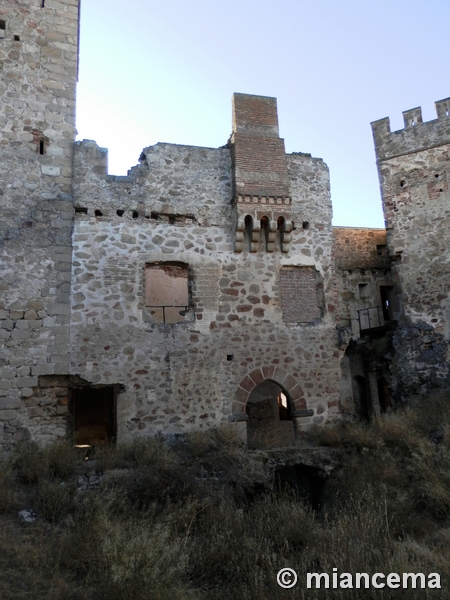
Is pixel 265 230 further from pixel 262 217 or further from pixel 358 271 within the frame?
pixel 358 271

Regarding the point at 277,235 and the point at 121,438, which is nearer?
the point at 121,438

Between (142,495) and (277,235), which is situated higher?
(277,235)

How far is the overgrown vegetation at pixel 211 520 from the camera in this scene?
4703 millimetres

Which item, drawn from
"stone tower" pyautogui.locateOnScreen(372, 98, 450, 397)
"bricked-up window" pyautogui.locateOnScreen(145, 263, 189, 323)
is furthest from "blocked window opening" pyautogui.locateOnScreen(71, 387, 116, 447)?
"stone tower" pyautogui.locateOnScreen(372, 98, 450, 397)

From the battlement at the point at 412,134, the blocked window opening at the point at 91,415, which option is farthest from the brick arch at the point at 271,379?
the battlement at the point at 412,134

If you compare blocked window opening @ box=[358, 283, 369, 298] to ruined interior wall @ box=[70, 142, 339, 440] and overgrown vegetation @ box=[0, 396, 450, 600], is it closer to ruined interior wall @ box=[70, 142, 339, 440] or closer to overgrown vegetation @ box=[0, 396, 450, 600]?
ruined interior wall @ box=[70, 142, 339, 440]

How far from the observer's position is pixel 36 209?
10.0 metres

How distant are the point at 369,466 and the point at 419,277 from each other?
7376 mm

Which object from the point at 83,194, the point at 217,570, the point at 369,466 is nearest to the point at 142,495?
the point at 217,570

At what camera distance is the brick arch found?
10.5m

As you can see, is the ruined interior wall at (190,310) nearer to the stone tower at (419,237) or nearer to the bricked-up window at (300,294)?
the bricked-up window at (300,294)

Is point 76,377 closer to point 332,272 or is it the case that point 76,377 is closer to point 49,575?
point 49,575

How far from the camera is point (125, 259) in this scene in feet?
34.3

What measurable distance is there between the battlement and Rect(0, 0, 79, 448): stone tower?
9939mm
